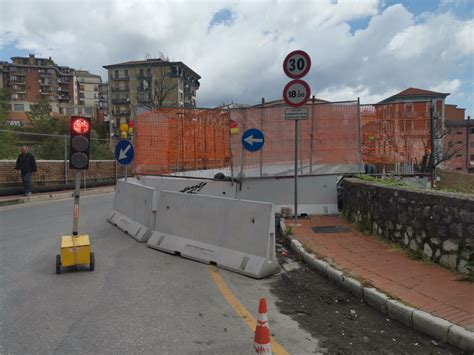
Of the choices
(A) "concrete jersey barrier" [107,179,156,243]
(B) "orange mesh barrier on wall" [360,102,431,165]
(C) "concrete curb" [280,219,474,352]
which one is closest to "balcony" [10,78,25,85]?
(A) "concrete jersey barrier" [107,179,156,243]

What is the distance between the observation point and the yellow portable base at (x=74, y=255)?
5695 millimetres

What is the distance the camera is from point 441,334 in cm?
362

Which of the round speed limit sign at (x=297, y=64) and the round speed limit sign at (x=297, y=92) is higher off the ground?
the round speed limit sign at (x=297, y=64)

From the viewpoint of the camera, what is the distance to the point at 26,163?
1480cm

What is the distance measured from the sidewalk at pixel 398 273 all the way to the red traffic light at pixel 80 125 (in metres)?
4.05

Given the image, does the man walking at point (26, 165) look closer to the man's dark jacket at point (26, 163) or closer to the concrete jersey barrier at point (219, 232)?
the man's dark jacket at point (26, 163)

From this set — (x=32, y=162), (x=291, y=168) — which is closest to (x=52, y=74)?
(x=32, y=162)

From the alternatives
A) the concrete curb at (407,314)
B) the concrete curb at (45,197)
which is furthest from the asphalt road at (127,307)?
the concrete curb at (45,197)

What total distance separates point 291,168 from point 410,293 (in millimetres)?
5836

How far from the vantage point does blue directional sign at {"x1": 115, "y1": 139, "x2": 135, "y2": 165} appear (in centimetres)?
1065

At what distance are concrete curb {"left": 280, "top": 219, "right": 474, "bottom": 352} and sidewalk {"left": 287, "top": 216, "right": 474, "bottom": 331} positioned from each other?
113 mm

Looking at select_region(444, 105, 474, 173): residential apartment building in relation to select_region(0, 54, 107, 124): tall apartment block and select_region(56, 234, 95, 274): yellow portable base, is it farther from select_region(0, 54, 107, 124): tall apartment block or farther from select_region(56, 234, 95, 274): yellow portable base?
select_region(56, 234, 95, 274): yellow portable base

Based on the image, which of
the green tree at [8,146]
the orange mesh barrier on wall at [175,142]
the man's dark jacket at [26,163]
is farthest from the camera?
the green tree at [8,146]

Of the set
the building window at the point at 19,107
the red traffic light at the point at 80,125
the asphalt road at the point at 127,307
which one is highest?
the building window at the point at 19,107
